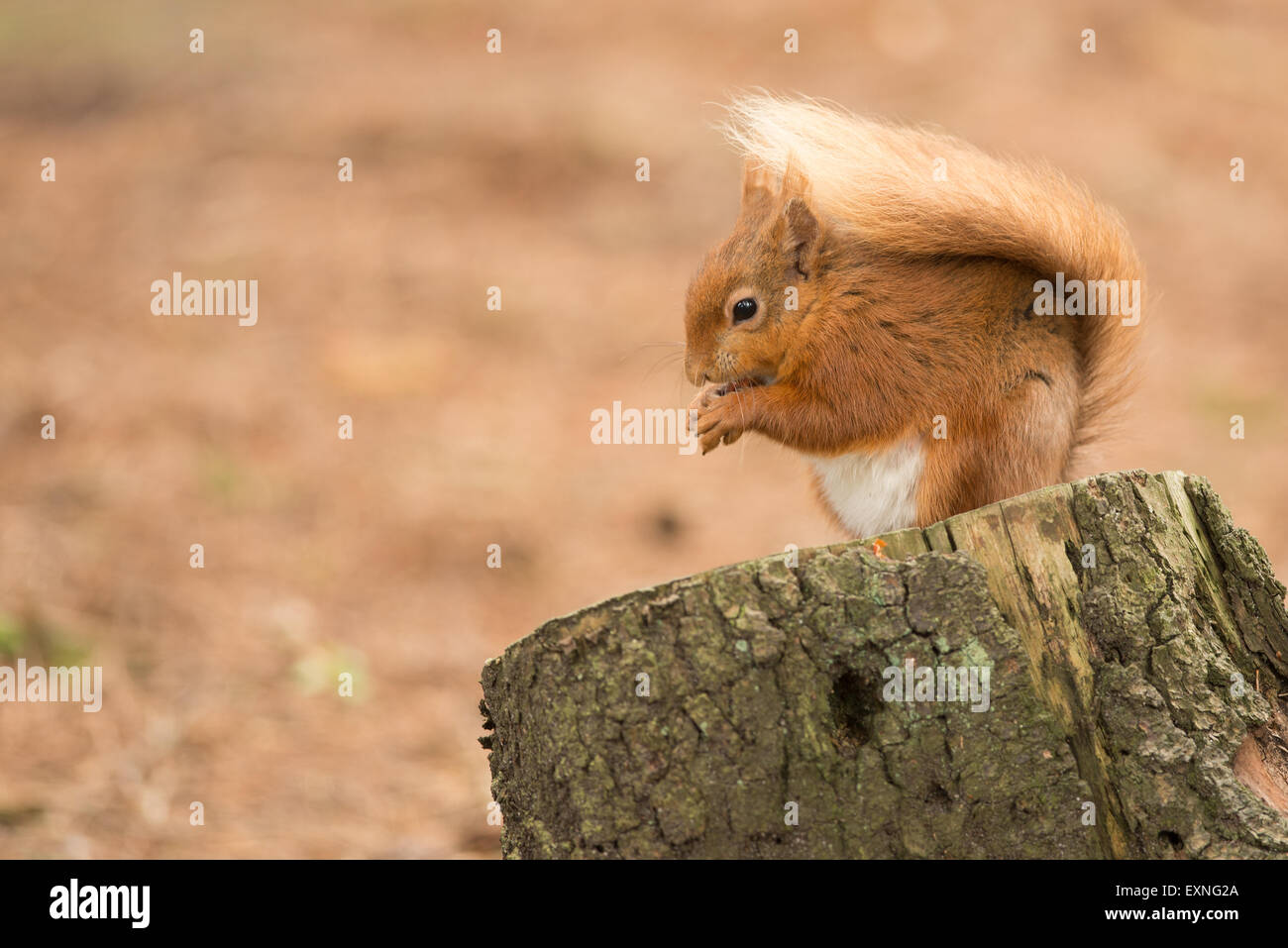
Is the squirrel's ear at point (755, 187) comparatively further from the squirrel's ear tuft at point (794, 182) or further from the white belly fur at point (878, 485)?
the white belly fur at point (878, 485)

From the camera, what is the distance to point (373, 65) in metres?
8.66

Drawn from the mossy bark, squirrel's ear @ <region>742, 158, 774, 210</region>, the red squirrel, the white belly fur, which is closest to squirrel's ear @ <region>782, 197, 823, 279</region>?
the red squirrel

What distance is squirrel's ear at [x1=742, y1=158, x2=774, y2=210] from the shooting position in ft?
9.33

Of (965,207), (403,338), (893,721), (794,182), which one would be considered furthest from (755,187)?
(403,338)

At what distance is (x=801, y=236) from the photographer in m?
2.65

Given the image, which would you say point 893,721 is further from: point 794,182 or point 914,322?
point 794,182

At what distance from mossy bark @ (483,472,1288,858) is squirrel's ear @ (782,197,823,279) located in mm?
954

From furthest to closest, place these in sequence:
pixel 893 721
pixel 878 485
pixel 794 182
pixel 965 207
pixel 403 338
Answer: pixel 403 338 < pixel 794 182 < pixel 878 485 < pixel 965 207 < pixel 893 721

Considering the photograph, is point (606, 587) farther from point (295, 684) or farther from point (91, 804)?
point (91, 804)

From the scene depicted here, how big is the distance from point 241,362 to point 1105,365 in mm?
4906

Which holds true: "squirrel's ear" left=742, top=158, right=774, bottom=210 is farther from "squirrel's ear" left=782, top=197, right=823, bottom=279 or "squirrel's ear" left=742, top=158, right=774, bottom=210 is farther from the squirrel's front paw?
the squirrel's front paw

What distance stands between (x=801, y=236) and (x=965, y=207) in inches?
14.9

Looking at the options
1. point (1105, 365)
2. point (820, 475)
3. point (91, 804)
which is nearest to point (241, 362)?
point (91, 804)

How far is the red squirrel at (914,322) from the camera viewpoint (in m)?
2.42
